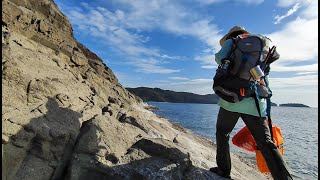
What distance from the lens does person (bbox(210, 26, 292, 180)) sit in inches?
229

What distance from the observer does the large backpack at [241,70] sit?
238 inches

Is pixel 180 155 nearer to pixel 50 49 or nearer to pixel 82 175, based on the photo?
pixel 82 175

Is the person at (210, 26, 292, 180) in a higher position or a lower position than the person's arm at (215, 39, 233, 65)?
lower

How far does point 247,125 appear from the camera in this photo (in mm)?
6234

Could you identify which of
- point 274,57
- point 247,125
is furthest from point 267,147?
point 274,57

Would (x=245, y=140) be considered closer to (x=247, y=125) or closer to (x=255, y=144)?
(x=255, y=144)

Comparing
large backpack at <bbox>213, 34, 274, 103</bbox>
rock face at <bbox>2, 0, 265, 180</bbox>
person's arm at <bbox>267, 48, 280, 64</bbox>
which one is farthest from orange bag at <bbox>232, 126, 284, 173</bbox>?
person's arm at <bbox>267, 48, 280, 64</bbox>

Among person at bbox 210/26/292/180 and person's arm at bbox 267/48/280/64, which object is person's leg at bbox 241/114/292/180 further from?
person's arm at bbox 267/48/280/64

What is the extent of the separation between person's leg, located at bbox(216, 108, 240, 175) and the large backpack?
59 cm

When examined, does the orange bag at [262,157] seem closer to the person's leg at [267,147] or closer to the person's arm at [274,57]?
the person's leg at [267,147]

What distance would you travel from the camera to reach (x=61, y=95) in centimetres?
832

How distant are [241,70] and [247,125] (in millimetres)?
1117

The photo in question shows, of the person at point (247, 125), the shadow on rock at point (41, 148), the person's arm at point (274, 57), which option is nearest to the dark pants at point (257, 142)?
the person at point (247, 125)

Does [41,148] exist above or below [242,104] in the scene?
below
